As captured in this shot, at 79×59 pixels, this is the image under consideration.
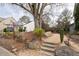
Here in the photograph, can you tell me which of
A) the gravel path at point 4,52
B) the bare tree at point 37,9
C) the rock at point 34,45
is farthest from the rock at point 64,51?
the gravel path at point 4,52

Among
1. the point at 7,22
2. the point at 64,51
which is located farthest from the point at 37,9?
the point at 64,51

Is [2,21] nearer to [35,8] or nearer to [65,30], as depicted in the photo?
[35,8]

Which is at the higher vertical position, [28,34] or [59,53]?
[28,34]

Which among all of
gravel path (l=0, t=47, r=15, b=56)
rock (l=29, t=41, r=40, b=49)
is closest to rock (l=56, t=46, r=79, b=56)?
rock (l=29, t=41, r=40, b=49)

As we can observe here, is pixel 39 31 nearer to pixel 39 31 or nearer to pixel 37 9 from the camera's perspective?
pixel 39 31

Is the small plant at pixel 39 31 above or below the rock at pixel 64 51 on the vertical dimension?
above

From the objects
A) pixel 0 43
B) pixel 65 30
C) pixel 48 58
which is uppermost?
pixel 65 30

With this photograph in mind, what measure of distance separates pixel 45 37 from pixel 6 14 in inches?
17.2

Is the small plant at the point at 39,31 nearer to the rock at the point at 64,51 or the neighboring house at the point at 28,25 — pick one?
the neighboring house at the point at 28,25

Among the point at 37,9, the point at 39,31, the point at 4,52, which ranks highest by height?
the point at 37,9

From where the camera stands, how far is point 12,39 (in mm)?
1948

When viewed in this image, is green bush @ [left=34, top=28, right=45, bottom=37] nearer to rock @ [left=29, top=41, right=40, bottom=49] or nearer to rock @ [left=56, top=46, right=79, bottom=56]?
rock @ [left=29, top=41, right=40, bottom=49]

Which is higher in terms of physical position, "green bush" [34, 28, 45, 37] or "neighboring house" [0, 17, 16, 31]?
"neighboring house" [0, 17, 16, 31]

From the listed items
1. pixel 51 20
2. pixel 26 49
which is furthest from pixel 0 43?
pixel 51 20
